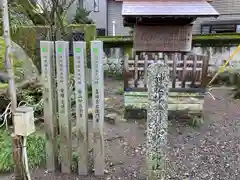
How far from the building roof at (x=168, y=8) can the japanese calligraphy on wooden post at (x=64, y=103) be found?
10.9 feet

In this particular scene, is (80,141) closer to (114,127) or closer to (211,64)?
(114,127)

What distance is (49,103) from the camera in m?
3.14

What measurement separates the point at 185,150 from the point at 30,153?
2239 millimetres

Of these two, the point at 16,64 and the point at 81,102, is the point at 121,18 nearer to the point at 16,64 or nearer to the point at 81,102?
the point at 16,64

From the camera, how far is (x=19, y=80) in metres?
4.82

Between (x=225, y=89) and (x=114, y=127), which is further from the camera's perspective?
(x=225, y=89)

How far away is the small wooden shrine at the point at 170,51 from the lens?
4.95 m

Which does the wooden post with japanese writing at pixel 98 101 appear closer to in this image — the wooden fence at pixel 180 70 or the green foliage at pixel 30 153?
the green foliage at pixel 30 153

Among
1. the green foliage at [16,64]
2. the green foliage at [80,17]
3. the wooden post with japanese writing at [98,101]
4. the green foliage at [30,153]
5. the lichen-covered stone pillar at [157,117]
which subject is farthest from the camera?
the green foliage at [80,17]

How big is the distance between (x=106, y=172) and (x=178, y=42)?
5.24 m

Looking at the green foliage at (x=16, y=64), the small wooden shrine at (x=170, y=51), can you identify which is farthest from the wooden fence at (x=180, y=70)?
the green foliage at (x=16, y=64)

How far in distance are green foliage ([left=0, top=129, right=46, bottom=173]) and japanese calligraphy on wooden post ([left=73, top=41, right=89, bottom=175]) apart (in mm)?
630

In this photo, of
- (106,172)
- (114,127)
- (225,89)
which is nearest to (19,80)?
(114,127)

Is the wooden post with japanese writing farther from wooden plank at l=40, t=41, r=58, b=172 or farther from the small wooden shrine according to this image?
the small wooden shrine
